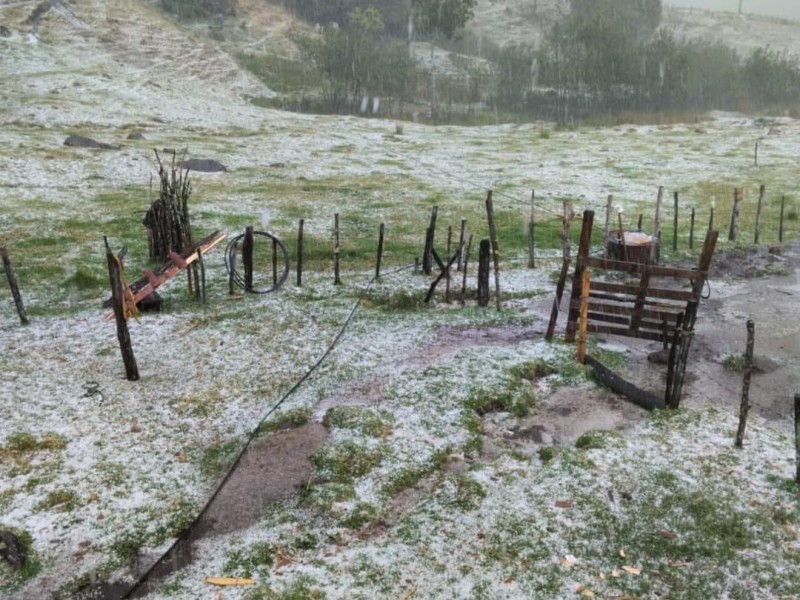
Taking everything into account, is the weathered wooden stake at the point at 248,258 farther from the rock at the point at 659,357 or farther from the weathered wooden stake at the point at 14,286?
the rock at the point at 659,357

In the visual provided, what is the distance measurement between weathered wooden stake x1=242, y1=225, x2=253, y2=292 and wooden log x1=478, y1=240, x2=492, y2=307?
4982 millimetres

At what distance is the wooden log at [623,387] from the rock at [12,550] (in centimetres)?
807

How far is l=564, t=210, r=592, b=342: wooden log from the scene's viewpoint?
1052 cm

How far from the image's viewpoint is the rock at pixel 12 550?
6.30 meters

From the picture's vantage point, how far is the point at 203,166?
91.6 ft

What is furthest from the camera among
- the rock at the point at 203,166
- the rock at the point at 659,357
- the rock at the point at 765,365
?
the rock at the point at 203,166

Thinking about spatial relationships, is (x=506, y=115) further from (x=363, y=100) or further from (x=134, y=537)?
(x=134, y=537)

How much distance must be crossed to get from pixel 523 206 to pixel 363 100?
4061 cm

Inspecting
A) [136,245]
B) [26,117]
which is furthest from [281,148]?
[136,245]

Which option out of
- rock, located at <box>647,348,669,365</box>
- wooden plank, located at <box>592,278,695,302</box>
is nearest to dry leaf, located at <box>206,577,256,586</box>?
wooden plank, located at <box>592,278,695,302</box>

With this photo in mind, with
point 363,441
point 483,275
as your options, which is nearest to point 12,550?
point 363,441

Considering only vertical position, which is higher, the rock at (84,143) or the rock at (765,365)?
the rock at (84,143)

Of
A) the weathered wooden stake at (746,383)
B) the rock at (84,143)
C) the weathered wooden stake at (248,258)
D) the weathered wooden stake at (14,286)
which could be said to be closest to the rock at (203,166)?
the rock at (84,143)

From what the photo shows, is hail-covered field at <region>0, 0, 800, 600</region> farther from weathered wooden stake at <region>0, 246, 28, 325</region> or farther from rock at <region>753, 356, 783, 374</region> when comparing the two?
rock at <region>753, 356, 783, 374</region>
